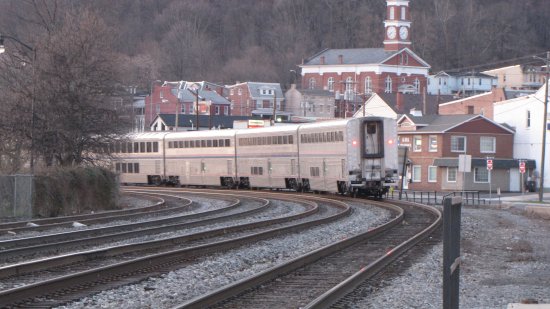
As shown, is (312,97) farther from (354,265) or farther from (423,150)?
(354,265)

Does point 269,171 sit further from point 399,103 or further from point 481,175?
point 399,103

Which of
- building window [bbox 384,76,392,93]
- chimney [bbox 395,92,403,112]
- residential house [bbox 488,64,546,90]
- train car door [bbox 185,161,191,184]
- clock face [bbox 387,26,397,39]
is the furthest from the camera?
residential house [bbox 488,64,546,90]

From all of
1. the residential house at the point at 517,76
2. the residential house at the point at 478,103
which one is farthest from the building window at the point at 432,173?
the residential house at the point at 517,76

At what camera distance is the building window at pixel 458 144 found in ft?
242

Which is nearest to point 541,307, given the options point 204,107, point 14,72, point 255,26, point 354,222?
point 354,222

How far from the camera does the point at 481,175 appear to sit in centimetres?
7388

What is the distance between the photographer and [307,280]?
584 inches

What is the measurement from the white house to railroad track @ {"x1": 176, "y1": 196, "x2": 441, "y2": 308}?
5523 cm

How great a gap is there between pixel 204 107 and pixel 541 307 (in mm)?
116819

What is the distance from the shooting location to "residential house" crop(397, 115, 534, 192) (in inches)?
2876

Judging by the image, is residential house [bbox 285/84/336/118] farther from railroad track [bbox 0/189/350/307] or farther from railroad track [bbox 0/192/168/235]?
railroad track [bbox 0/189/350/307]

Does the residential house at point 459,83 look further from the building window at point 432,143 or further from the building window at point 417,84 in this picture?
the building window at point 432,143

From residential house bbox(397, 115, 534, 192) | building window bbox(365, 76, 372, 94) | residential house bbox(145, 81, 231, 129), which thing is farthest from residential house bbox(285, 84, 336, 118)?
residential house bbox(397, 115, 534, 192)

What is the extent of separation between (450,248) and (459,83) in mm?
152581
